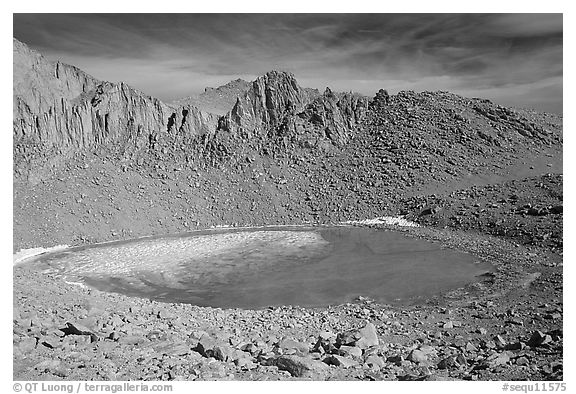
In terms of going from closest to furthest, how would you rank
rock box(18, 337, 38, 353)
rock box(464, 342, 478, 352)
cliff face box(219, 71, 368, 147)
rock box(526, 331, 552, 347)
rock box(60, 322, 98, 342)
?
rock box(18, 337, 38, 353), rock box(526, 331, 552, 347), rock box(60, 322, 98, 342), rock box(464, 342, 478, 352), cliff face box(219, 71, 368, 147)

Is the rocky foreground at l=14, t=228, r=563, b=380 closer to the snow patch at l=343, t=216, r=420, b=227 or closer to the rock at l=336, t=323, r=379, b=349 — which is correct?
the rock at l=336, t=323, r=379, b=349

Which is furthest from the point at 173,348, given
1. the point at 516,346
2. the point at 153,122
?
the point at 153,122

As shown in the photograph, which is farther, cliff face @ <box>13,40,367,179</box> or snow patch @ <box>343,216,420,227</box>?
cliff face @ <box>13,40,367,179</box>

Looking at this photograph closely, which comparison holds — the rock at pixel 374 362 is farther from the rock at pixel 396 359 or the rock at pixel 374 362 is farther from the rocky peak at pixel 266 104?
the rocky peak at pixel 266 104

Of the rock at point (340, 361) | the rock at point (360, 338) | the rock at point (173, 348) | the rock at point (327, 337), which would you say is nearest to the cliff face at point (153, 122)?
the rock at point (173, 348)

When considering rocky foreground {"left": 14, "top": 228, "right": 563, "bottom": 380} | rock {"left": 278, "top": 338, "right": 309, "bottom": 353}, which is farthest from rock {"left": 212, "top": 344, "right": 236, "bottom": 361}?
rock {"left": 278, "top": 338, "right": 309, "bottom": 353}

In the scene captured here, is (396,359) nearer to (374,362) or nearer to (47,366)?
(374,362)

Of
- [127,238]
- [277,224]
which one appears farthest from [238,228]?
[127,238]
